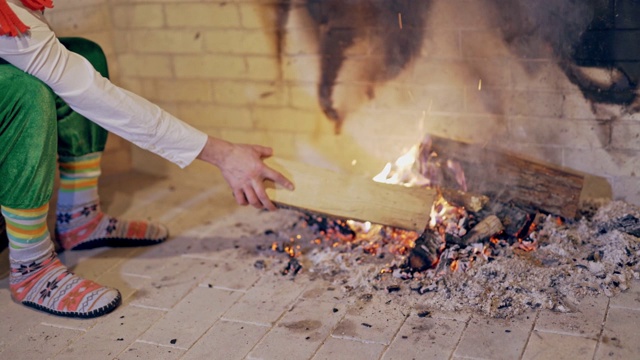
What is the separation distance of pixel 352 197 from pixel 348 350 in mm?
751

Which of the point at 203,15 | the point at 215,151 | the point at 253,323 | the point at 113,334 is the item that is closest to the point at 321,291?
the point at 253,323

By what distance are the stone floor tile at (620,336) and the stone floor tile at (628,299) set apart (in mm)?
28

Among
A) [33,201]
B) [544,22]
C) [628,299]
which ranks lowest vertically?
[628,299]

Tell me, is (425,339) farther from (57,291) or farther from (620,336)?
(57,291)

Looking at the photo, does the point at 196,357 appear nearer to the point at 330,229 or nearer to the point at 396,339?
the point at 396,339

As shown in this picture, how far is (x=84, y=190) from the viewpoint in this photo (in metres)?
3.21

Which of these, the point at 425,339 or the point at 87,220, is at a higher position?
the point at 87,220

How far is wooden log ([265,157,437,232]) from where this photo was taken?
2.93 m

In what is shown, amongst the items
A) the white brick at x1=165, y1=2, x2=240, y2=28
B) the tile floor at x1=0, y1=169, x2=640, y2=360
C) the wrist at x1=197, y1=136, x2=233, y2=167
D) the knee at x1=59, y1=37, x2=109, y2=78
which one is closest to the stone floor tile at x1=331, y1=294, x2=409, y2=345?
the tile floor at x1=0, y1=169, x2=640, y2=360

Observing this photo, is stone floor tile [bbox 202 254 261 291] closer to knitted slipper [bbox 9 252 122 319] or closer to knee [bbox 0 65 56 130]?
knitted slipper [bbox 9 252 122 319]

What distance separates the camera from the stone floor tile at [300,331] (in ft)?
7.98

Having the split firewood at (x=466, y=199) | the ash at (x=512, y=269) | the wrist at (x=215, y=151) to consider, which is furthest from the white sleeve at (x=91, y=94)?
the split firewood at (x=466, y=199)

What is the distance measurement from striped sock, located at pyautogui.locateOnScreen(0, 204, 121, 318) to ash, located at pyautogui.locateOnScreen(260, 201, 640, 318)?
2.71 feet

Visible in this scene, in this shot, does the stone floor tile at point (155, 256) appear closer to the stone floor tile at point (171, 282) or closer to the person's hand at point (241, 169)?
the stone floor tile at point (171, 282)
